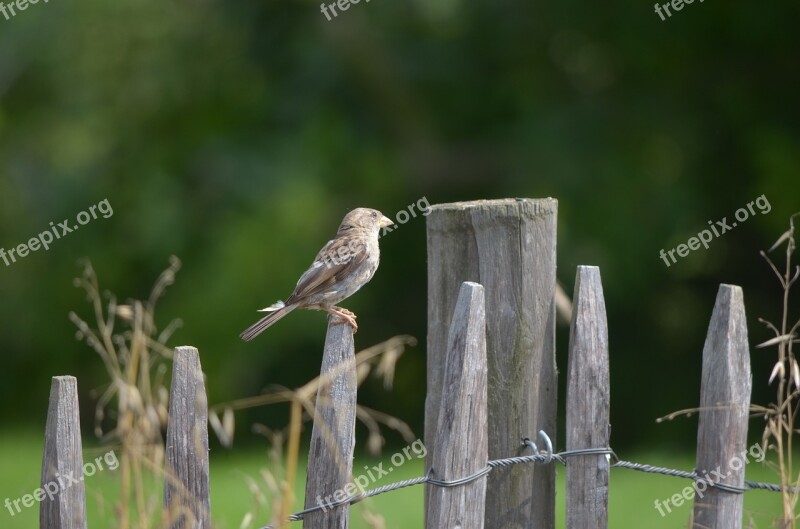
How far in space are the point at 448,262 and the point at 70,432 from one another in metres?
1.25

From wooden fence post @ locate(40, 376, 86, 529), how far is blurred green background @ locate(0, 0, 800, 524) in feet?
21.5

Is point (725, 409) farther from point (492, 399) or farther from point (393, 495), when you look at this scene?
point (393, 495)

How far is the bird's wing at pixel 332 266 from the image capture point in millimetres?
4117

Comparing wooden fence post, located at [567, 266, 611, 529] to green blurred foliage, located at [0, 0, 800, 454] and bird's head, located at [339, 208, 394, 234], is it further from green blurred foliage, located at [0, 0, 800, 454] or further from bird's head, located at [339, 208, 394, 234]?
green blurred foliage, located at [0, 0, 800, 454]

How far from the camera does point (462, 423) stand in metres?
2.80

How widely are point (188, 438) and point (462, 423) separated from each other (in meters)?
0.77

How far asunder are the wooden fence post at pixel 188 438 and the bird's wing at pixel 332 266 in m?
1.42

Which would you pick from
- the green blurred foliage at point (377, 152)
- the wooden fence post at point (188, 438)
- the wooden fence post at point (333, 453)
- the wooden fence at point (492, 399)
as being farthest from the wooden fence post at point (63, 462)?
the green blurred foliage at point (377, 152)

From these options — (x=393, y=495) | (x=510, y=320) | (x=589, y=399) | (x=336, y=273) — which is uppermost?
(x=336, y=273)

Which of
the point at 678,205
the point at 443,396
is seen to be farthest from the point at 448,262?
the point at 678,205

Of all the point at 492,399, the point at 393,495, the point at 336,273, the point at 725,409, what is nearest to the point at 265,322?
the point at 336,273

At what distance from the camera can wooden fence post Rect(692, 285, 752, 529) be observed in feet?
9.59

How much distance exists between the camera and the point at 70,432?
8.68 feet

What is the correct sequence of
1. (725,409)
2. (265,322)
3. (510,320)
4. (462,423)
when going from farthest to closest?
(265,322)
(510,320)
(725,409)
(462,423)
